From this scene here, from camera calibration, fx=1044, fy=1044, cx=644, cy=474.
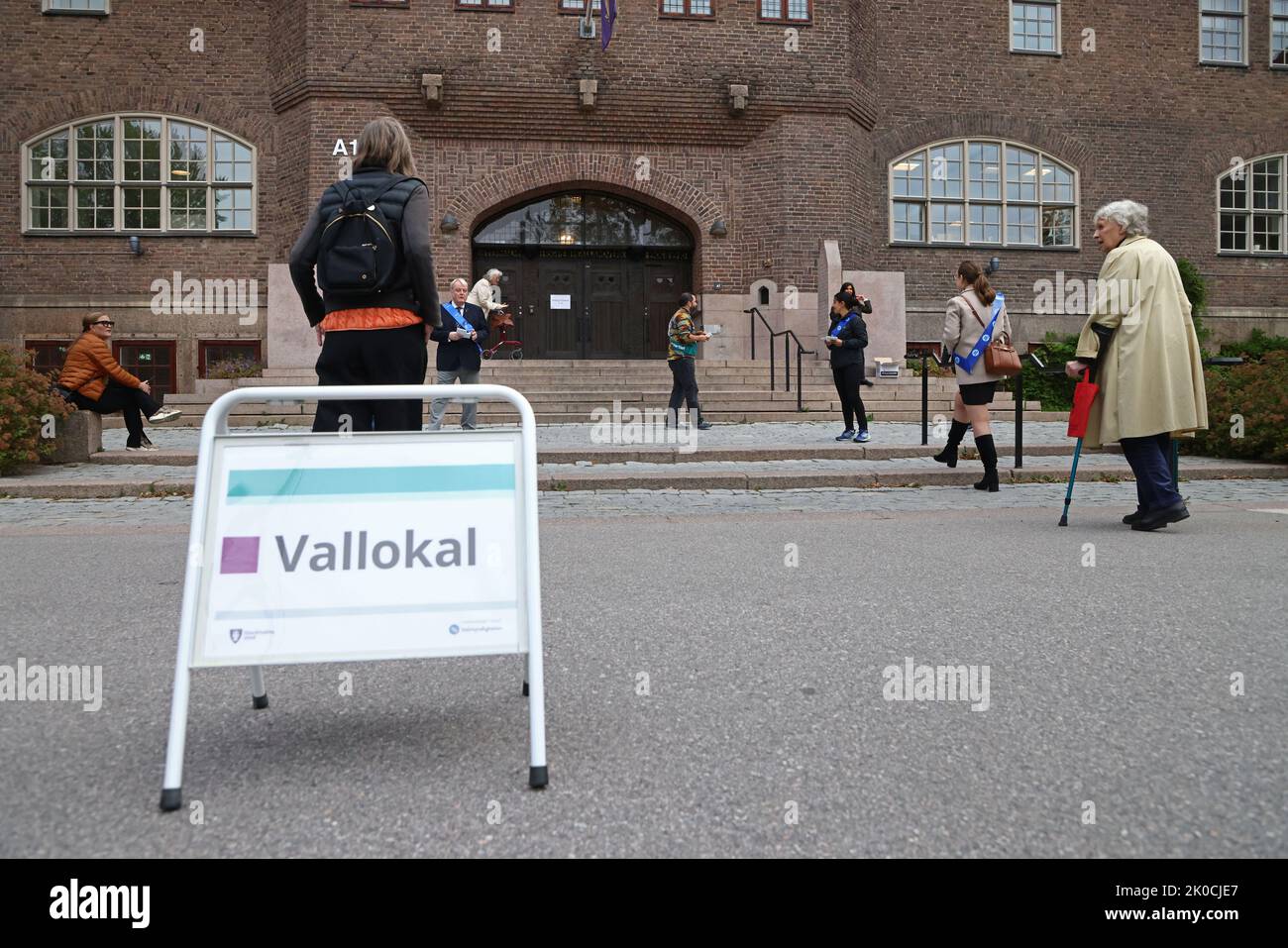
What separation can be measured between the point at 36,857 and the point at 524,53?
22101 millimetres

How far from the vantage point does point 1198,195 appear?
1054 inches

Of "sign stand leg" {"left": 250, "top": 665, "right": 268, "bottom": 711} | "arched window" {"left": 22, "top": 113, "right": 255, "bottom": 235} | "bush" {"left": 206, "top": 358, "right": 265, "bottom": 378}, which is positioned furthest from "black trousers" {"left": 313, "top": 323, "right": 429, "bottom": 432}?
"arched window" {"left": 22, "top": 113, "right": 255, "bottom": 235}

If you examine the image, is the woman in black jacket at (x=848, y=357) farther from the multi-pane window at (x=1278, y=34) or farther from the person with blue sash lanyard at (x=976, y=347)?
the multi-pane window at (x=1278, y=34)

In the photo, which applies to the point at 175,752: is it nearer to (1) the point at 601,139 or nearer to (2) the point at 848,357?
(2) the point at 848,357

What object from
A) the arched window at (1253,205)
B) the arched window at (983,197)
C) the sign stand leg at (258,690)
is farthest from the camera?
the arched window at (1253,205)

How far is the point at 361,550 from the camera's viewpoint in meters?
2.84

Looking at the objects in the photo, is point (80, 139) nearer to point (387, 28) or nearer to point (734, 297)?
point (387, 28)

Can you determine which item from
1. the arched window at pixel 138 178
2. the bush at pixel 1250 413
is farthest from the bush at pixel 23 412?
the arched window at pixel 138 178

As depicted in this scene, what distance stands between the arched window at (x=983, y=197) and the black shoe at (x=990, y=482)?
16.8 m

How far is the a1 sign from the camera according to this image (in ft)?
9.05

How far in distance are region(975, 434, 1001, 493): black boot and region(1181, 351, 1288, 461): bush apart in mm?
3921

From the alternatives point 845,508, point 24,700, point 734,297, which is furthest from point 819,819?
point 734,297

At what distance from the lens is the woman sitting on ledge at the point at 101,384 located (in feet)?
40.0

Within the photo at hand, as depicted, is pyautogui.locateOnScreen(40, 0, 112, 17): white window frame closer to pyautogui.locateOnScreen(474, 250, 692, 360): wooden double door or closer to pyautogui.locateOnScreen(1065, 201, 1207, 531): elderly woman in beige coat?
pyautogui.locateOnScreen(474, 250, 692, 360): wooden double door
